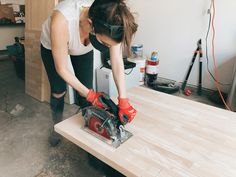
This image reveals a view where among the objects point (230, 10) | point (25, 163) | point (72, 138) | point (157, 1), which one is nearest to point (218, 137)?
point (72, 138)

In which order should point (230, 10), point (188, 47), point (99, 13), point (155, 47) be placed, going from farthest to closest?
1. point (155, 47)
2. point (188, 47)
3. point (230, 10)
4. point (99, 13)

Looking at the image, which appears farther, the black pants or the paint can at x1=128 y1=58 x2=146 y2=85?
the paint can at x1=128 y1=58 x2=146 y2=85

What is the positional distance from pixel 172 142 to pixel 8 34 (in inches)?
139

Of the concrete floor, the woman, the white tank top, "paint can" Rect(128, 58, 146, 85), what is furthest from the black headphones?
"paint can" Rect(128, 58, 146, 85)

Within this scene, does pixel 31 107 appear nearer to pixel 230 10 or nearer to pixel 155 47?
pixel 155 47

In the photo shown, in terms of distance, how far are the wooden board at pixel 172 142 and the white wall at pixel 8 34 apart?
3096mm

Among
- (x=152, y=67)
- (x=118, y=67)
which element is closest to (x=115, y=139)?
(x=118, y=67)

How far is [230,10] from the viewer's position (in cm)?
213

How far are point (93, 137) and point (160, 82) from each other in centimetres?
188

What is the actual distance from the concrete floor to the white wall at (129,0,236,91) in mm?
1286

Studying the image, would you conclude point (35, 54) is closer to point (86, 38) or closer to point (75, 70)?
point (75, 70)

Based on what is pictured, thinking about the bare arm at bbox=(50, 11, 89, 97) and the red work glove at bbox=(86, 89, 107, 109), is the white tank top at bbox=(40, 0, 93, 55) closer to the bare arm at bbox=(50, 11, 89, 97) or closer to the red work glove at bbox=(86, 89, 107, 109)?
the bare arm at bbox=(50, 11, 89, 97)

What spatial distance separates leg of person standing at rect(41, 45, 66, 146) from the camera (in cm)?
139

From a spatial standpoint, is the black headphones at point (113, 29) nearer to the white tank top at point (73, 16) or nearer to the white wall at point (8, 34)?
the white tank top at point (73, 16)
